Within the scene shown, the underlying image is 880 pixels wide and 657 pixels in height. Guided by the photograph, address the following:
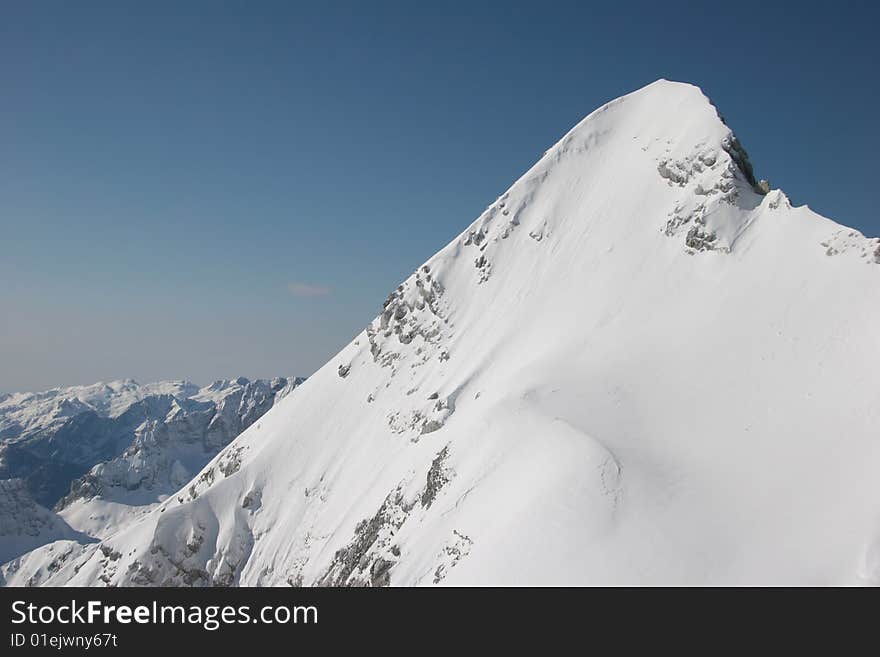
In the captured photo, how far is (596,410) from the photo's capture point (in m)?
38.3

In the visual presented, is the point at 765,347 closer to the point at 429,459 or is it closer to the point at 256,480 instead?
the point at 429,459

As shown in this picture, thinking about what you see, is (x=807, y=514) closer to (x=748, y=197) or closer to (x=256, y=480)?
(x=748, y=197)

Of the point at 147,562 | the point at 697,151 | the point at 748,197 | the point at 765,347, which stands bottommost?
the point at 147,562

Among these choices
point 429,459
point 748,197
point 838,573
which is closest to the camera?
point 838,573

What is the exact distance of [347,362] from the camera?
8931 cm

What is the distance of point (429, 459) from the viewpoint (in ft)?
161

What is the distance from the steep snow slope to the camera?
85.7 feet

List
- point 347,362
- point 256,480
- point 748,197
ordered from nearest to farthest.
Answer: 1. point 748,197
2. point 256,480
3. point 347,362

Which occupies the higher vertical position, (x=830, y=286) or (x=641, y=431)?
(x=830, y=286)

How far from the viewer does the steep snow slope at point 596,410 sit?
2612cm
